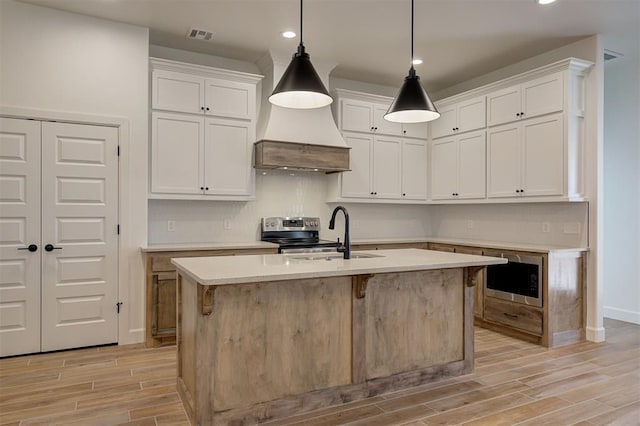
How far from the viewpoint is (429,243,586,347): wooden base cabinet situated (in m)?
4.06

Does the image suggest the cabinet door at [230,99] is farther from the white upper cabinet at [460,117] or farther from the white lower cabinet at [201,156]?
the white upper cabinet at [460,117]

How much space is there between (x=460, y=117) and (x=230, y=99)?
9.32 ft

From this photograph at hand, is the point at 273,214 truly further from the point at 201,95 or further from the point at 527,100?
the point at 527,100

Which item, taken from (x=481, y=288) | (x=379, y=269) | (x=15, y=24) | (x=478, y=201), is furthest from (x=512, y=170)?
(x=15, y=24)

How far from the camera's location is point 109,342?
13.2ft

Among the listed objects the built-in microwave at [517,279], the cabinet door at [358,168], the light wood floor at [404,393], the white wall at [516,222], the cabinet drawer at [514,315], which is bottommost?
the light wood floor at [404,393]

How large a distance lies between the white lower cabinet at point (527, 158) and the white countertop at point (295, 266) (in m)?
1.72

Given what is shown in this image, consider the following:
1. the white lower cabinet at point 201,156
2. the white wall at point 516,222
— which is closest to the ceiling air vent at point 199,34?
the white lower cabinet at point 201,156

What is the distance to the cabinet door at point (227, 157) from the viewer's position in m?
4.53

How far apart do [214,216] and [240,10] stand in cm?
217

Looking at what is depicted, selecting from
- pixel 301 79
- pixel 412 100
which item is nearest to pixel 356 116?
pixel 412 100

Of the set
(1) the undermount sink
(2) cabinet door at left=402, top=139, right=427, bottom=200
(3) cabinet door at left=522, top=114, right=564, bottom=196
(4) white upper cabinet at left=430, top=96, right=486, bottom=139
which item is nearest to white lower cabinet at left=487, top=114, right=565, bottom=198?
(3) cabinet door at left=522, top=114, right=564, bottom=196

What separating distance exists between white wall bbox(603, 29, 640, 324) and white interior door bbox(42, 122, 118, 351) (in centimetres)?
552

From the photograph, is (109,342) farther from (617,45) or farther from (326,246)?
(617,45)
